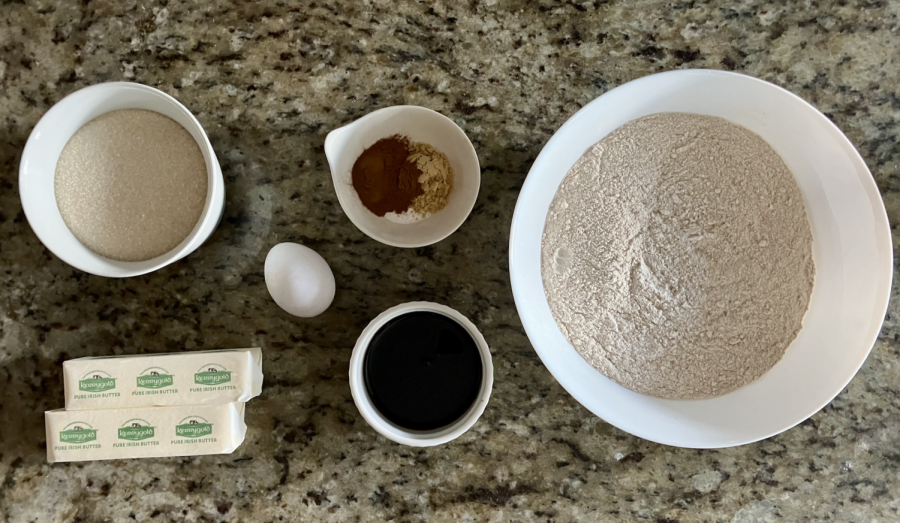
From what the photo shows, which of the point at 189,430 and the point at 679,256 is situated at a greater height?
the point at 679,256

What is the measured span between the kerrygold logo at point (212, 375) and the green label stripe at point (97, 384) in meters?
0.11

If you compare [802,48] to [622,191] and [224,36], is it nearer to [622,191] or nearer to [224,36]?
[622,191]

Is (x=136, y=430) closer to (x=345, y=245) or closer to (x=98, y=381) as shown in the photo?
(x=98, y=381)

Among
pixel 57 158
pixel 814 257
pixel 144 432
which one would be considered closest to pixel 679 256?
pixel 814 257

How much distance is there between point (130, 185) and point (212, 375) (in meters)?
0.28

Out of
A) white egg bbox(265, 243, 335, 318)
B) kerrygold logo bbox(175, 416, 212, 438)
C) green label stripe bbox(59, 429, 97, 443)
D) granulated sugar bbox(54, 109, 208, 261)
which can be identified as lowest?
green label stripe bbox(59, 429, 97, 443)

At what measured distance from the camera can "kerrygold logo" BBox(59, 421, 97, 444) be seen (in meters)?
0.72

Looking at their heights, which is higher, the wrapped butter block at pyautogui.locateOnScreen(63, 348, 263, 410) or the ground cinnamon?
the ground cinnamon

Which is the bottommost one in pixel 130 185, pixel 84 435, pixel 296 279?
pixel 84 435

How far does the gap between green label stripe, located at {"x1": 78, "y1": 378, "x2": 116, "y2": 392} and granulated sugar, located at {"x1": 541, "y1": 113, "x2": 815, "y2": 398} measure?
591 mm

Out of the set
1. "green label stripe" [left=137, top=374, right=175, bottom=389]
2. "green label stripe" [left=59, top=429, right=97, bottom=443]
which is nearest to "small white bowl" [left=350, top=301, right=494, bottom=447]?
"green label stripe" [left=137, top=374, right=175, bottom=389]

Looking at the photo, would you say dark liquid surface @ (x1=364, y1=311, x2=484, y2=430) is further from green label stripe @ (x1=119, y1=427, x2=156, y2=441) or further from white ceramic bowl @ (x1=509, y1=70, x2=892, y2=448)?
green label stripe @ (x1=119, y1=427, x2=156, y2=441)

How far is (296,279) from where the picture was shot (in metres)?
0.74

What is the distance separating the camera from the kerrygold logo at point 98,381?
0.72 meters
